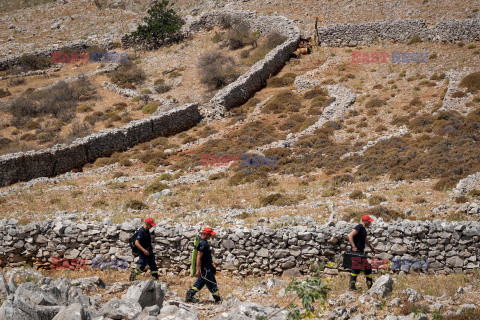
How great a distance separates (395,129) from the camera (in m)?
21.5

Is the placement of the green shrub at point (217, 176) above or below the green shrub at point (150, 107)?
below

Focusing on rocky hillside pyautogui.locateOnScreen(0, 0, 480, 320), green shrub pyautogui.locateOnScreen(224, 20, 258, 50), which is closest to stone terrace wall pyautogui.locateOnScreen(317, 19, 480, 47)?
rocky hillside pyautogui.locateOnScreen(0, 0, 480, 320)

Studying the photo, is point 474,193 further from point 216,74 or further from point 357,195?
point 216,74

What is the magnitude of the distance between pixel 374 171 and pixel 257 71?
18.6m

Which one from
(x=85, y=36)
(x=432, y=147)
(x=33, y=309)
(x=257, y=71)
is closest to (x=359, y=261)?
(x=33, y=309)

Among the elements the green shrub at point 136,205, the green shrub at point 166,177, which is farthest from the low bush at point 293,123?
the green shrub at point 136,205

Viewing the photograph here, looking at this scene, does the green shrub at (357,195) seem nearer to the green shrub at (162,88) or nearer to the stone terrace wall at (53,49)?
the green shrub at (162,88)

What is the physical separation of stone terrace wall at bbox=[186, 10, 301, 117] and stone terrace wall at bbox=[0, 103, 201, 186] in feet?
7.30

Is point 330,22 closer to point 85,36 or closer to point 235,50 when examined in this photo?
point 235,50

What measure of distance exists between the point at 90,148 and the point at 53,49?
2898 cm

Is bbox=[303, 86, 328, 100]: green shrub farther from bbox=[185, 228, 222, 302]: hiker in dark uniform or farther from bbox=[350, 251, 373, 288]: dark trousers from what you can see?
bbox=[185, 228, 222, 302]: hiker in dark uniform

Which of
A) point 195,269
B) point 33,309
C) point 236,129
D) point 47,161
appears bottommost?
point 236,129

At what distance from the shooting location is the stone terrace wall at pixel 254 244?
31.6 feet

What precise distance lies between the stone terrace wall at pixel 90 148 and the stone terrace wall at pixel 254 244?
9.44 meters
